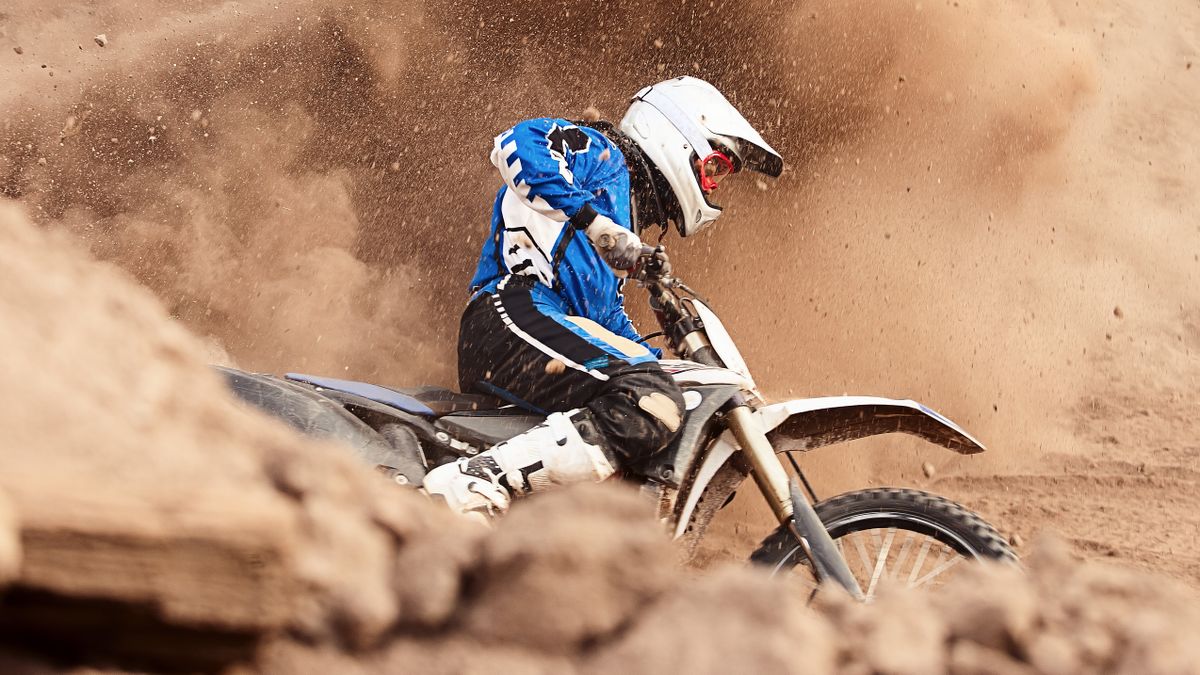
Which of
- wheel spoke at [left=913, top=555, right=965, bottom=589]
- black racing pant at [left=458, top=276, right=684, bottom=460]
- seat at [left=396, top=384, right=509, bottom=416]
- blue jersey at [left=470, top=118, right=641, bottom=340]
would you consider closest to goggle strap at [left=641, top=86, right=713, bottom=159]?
blue jersey at [left=470, top=118, right=641, bottom=340]

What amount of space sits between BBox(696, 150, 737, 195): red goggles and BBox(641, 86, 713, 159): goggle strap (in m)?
0.02

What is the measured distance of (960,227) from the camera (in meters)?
6.26

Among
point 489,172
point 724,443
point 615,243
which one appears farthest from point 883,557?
point 489,172

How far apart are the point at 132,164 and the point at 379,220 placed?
134 centimetres

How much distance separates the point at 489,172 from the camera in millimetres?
5781

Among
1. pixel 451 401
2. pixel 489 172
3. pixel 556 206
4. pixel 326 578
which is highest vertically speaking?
pixel 489 172

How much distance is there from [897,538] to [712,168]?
1426 mm

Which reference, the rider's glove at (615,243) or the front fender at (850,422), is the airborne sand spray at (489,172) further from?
the rider's glove at (615,243)

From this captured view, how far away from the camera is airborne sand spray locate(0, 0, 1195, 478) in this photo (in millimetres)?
5461

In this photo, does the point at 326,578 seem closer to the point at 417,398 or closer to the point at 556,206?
the point at 417,398

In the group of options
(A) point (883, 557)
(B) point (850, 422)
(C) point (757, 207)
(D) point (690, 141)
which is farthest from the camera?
(C) point (757, 207)

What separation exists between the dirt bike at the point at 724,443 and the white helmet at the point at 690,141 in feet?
1.62

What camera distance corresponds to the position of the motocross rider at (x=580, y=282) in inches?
114

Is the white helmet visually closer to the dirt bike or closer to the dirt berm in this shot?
the dirt bike
